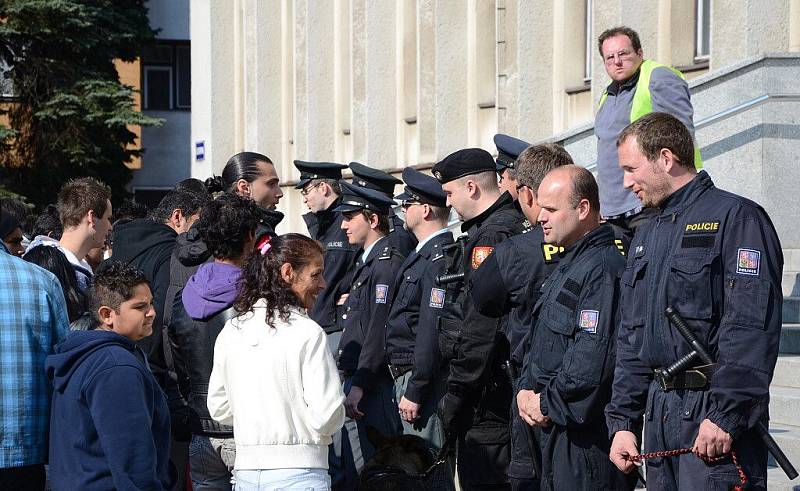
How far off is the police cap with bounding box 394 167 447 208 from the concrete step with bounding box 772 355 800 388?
234 cm

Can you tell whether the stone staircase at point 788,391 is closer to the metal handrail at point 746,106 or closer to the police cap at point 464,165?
the metal handrail at point 746,106

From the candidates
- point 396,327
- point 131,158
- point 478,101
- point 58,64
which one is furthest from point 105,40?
point 396,327

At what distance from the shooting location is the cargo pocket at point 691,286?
188 inches

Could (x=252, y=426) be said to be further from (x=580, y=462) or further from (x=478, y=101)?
(x=478, y=101)

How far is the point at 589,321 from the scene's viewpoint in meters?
5.35

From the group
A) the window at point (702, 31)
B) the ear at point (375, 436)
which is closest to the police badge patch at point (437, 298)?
the ear at point (375, 436)

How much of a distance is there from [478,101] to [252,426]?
41.0 feet

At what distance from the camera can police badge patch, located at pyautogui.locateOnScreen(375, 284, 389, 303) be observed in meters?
7.72

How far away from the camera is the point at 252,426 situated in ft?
17.2

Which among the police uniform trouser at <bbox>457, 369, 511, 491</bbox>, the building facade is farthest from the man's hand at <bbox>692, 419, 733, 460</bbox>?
the building facade

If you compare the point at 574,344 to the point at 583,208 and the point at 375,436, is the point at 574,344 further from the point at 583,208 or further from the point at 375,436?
the point at 375,436

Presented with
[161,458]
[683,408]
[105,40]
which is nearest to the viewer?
[683,408]

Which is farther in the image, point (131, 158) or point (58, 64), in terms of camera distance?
point (131, 158)

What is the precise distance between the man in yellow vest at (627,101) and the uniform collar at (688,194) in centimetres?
240
